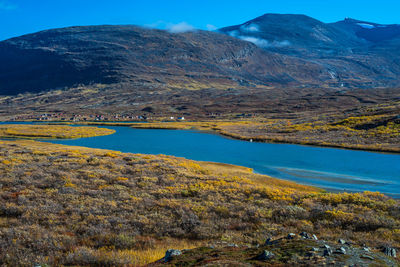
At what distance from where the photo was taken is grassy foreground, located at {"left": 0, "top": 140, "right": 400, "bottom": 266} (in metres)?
11.8

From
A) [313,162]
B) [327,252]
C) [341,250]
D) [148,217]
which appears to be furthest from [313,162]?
[327,252]

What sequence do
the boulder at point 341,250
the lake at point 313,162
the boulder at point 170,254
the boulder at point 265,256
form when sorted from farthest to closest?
the lake at point 313,162 < the boulder at point 170,254 < the boulder at point 341,250 < the boulder at point 265,256

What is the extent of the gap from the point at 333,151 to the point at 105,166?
42.4m

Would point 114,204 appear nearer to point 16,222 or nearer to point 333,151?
point 16,222

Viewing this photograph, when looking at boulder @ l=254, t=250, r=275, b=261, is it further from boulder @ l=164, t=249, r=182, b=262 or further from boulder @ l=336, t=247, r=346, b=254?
boulder @ l=164, t=249, r=182, b=262

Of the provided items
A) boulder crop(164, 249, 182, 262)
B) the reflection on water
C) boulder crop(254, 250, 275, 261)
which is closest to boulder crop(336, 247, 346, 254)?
boulder crop(254, 250, 275, 261)

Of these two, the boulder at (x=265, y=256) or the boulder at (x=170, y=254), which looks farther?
the boulder at (x=170, y=254)

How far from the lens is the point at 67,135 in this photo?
87.0 meters

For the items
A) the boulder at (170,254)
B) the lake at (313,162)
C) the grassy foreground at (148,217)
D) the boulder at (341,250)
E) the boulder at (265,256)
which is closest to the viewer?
the boulder at (265,256)

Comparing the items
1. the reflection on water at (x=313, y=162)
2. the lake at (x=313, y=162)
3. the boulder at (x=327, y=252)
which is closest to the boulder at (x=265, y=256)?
the boulder at (x=327, y=252)

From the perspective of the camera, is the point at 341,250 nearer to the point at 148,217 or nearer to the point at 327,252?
the point at 327,252

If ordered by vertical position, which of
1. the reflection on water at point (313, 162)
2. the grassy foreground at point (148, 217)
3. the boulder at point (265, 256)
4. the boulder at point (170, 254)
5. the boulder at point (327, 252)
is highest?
the boulder at point (327, 252)

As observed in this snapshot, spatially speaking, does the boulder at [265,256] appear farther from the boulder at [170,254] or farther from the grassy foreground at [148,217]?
the grassy foreground at [148,217]

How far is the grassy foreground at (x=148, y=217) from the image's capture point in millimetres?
11766
